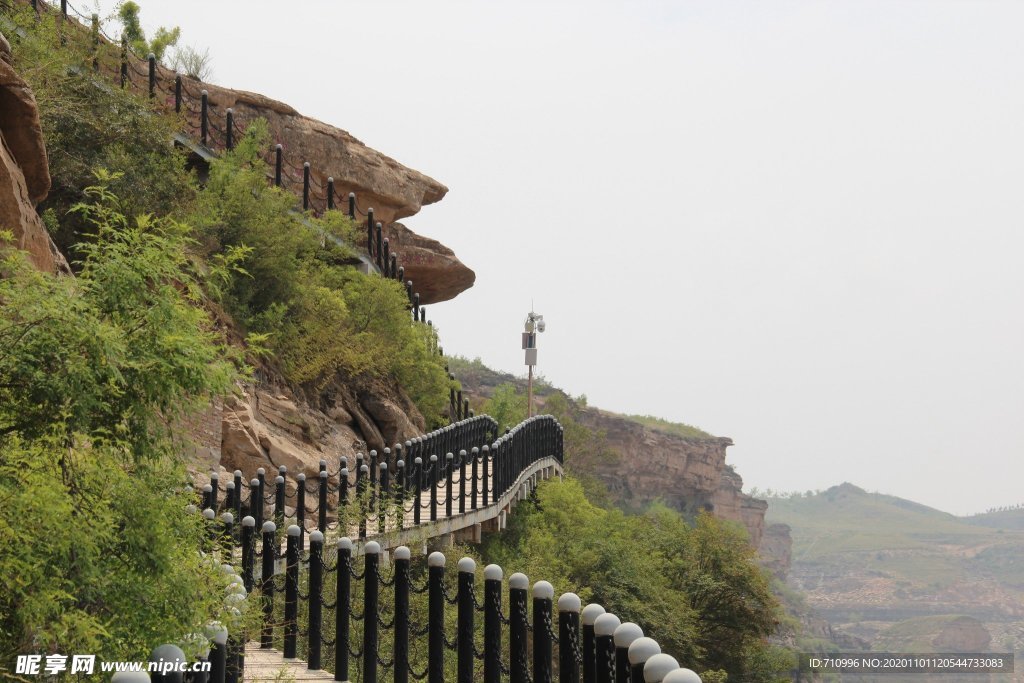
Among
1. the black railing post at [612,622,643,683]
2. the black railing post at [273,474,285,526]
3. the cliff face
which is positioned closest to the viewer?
the black railing post at [612,622,643,683]

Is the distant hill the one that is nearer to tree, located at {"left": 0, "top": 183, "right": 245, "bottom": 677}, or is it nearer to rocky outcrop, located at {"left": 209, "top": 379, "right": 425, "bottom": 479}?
rocky outcrop, located at {"left": 209, "top": 379, "right": 425, "bottom": 479}

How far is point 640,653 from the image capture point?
6.26 m

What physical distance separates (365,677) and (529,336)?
24.0 metres

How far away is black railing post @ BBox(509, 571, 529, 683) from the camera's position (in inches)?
345

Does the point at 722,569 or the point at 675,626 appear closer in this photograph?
the point at 675,626

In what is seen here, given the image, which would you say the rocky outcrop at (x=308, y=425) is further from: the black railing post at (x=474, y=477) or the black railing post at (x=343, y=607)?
the black railing post at (x=343, y=607)

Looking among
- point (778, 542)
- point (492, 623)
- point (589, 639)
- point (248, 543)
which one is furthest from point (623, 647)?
point (778, 542)

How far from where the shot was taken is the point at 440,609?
9609mm

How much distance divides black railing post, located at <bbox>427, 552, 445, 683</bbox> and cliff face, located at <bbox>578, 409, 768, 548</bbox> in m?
74.1

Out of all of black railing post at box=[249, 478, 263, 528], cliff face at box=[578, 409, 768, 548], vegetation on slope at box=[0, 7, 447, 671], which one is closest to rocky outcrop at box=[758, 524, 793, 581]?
cliff face at box=[578, 409, 768, 548]

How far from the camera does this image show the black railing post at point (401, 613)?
385 inches

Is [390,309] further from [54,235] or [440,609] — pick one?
[440,609]

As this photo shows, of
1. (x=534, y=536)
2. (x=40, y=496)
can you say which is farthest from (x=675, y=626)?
(x=40, y=496)

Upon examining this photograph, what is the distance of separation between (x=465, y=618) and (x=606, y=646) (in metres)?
2.26
